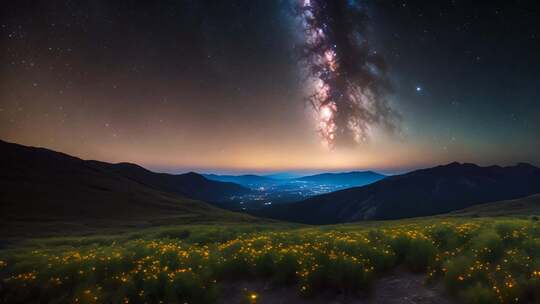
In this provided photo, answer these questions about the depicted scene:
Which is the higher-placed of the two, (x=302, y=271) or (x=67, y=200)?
(x=302, y=271)

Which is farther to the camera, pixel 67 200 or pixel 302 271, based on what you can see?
pixel 67 200

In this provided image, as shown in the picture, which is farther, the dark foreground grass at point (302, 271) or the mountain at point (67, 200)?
the mountain at point (67, 200)

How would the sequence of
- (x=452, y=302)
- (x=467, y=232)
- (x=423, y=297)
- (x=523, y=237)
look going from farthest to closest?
(x=467, y=232), (x=523, y=237), (x=423, y=297), (x=452, y=302)

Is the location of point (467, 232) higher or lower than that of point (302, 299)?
higher

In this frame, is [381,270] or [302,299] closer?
[302,299]

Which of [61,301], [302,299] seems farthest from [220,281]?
[61,301]

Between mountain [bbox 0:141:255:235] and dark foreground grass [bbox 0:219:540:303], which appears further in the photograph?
mountain [bbox 0:141:255:235]

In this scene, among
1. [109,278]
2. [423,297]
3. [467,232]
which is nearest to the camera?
[423,297]

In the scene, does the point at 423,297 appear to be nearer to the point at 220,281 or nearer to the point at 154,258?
the point at 220,281
